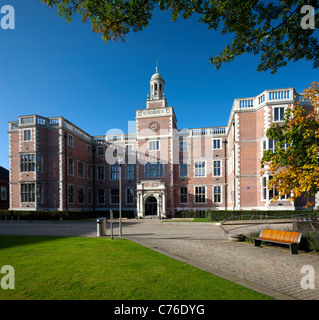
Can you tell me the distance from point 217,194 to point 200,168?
4578mm

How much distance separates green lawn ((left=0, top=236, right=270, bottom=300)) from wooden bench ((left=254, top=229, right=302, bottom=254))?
17.2 ft

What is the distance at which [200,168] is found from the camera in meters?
35.8

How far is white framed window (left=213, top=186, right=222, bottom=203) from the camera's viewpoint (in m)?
34.4

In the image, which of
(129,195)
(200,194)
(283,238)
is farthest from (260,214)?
(129,195)

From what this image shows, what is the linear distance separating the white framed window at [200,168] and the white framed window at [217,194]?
2786 millimetres

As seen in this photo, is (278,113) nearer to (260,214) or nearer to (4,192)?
(260,214)

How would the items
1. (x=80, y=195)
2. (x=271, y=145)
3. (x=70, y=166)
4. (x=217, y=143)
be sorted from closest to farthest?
(x=271, y=145), (x=70, y=166), (x=217, y=143), (x=80, y=195)

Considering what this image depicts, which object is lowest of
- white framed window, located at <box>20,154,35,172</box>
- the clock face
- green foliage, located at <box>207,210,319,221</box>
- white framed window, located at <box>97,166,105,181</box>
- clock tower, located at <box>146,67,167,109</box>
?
green foliage, located at <box>207,210,319,221</box>

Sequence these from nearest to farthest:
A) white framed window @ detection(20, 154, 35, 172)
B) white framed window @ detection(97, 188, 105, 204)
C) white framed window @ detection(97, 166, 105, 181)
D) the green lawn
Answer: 1. the green lawn
2. white framed window @ detection(20, 154, 35, 172)
3. white framed window @ detection(97, 188, 105, 204)
4. white framed window @ detection(97, 166, 105, 181)

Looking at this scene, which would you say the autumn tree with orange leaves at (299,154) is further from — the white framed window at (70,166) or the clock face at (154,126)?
the white framed window at (70,166)

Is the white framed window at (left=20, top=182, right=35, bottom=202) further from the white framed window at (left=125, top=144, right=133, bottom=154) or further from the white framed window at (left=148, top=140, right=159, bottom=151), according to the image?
the white framed window at (left=148, top=140, right=159, bottom=151)

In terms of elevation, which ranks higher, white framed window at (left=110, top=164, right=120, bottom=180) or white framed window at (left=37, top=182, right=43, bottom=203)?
white framed window at (left=110, top=164, right=120, bottom=180)

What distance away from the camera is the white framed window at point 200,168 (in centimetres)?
3566

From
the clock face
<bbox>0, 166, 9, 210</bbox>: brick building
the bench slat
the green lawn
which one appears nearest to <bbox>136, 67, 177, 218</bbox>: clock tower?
the clock face
